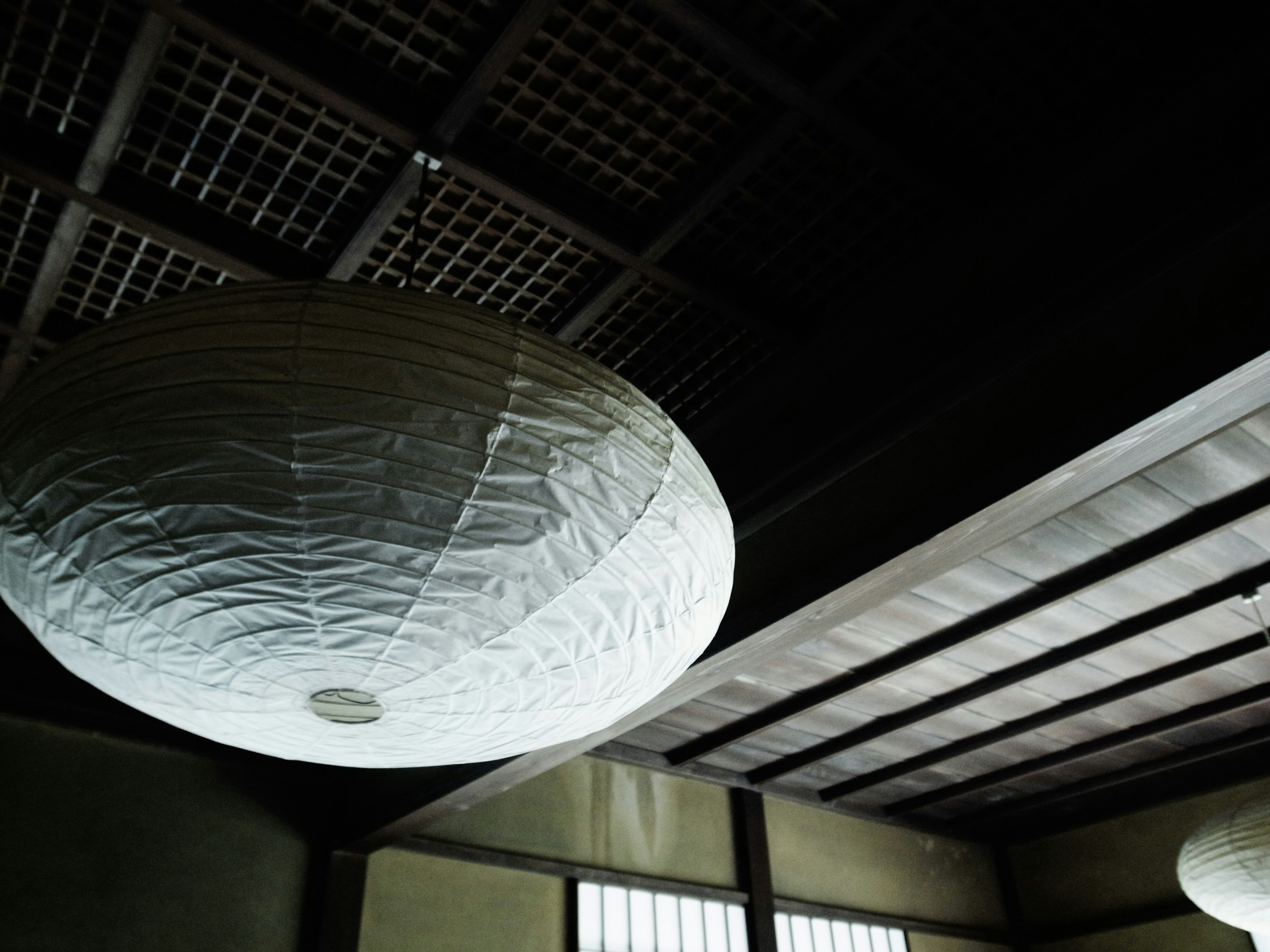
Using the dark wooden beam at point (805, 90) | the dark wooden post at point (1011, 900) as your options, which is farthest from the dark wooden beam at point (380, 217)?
the dark wooden post at point (1011, 900)

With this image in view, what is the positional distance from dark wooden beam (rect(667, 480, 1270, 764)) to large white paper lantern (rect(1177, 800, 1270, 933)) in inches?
36.8

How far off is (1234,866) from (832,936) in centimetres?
238

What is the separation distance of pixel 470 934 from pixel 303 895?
707mm

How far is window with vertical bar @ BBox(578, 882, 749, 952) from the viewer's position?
174 inches

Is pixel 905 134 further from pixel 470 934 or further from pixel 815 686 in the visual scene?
pixel 470 934

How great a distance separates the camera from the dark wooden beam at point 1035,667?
373 cm

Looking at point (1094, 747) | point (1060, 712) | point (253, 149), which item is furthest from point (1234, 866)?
point (253, 149)

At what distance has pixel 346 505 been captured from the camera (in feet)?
3.61

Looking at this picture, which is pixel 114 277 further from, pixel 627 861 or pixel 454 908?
pixel 627 861

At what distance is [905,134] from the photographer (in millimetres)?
2066

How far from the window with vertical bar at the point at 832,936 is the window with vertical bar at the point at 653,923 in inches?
12.2

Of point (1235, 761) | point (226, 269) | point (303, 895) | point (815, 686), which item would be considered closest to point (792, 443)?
point (226, 269)

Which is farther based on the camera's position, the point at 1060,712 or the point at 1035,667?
the point at 1060,712

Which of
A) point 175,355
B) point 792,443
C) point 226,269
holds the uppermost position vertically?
point 226,269
